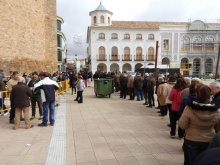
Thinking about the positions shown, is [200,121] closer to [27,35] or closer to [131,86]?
[131,86]

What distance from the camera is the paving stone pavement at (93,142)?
13.9 feet

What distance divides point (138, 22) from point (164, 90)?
3844cm

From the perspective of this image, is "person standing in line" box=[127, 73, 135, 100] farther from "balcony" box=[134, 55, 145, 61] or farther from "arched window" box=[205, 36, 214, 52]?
"arched window" box=[205, 36, 214, 52]

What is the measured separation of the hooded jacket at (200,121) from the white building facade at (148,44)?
38079 millimetres

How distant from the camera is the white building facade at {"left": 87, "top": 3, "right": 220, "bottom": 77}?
135 feet

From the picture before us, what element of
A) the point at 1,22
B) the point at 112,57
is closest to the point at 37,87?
the point at 1,22

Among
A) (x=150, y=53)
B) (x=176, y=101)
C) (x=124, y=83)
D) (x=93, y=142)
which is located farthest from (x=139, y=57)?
(x=93, y=142)

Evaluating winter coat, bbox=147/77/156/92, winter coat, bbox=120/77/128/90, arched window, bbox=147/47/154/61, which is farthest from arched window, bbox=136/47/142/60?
winter coat, bbox=147/77/156/92

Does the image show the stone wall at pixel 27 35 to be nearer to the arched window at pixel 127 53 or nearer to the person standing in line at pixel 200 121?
the person standing in line at pixel 200 121

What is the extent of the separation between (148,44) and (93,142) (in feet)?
129

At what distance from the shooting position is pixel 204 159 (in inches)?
50.9

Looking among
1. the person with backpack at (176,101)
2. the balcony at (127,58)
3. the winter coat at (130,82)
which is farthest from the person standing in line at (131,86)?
the balcony at (127,58)

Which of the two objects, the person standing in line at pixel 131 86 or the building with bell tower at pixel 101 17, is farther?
the building with bell tower at pixel 101 17

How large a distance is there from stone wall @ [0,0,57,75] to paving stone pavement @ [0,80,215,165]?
10540 millimetres
